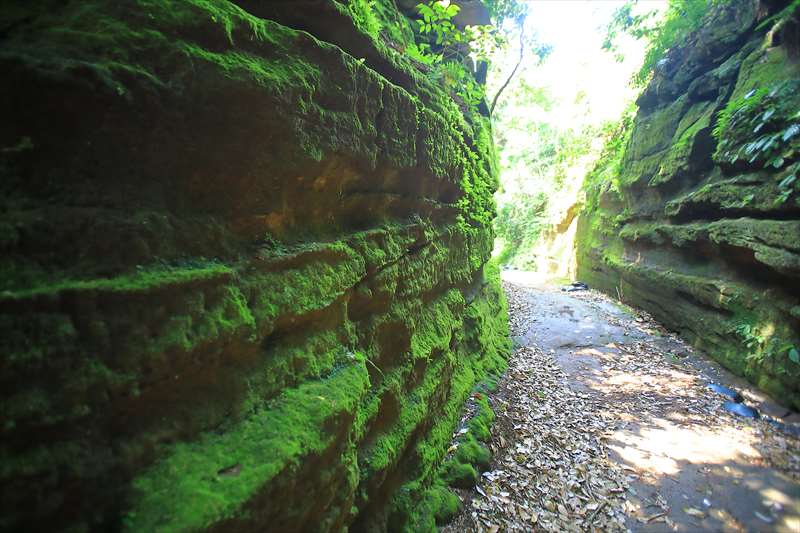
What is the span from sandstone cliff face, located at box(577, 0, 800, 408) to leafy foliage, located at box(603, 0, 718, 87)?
0.53 m

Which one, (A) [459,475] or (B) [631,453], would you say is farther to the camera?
(B) [631,453]

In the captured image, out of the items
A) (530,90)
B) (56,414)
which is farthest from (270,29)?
(530,90)

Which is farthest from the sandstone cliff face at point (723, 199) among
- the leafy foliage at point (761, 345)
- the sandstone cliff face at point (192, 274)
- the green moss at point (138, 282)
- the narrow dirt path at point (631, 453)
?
the green moss at point (138, 282)

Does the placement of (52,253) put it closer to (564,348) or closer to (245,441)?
(245,441)

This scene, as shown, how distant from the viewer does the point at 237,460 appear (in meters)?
2.11

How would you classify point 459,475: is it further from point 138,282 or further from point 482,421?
point 138,282

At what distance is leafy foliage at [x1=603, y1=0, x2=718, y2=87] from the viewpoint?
434 inches

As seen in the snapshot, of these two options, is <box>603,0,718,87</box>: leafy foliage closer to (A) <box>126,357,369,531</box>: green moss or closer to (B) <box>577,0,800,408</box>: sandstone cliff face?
(B) <box>577,0,800,408</box>: sandstone cliff face

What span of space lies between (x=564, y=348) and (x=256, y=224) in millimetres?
8668

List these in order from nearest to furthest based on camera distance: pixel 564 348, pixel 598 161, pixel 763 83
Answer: pixel 763 83, pixel 564 348, pixel 598 161

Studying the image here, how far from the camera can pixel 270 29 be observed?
2770 mm

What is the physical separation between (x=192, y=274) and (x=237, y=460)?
1145mm

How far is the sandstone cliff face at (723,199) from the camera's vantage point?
6.36m

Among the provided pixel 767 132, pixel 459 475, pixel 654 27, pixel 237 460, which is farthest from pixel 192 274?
pixel 654 27
